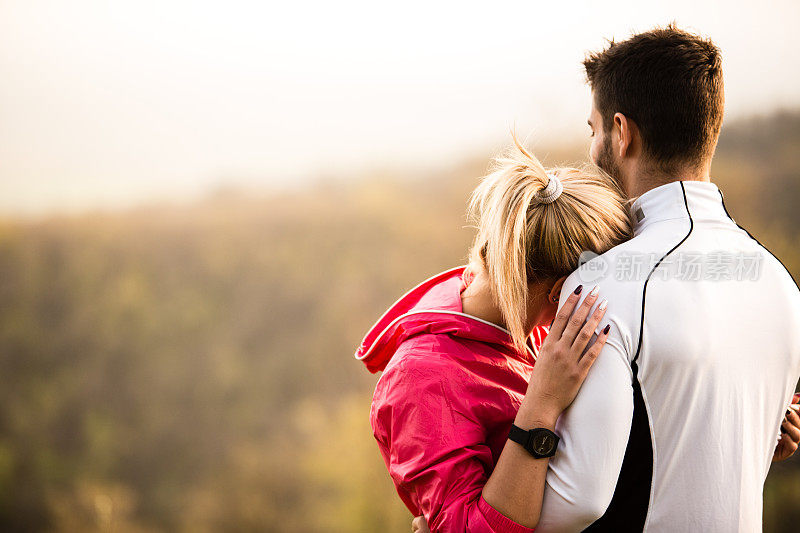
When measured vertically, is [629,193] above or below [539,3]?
below

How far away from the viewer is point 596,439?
1.05 metres

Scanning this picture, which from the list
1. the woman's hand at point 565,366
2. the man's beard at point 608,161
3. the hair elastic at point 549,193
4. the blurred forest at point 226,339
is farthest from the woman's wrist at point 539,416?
the blurred forest at point 226,339

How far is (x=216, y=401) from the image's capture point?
369 cm

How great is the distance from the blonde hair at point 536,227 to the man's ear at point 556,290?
1 centimetres

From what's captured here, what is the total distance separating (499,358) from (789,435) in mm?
634

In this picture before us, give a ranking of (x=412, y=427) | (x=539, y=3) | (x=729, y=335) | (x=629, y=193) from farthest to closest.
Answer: (x=539, y=3) → (x=629, y=193) → (x=412, y=427) → (x=729, y=335)

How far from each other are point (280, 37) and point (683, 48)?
2.78 meters

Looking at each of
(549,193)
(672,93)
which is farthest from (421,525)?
(672,93)

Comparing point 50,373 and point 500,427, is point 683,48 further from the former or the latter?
point 50,373

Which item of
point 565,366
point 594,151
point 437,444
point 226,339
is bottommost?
point 226,339

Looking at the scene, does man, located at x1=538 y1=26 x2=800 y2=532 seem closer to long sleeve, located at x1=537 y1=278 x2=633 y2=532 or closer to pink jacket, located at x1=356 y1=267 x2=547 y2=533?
long sleeve, located at x1=537 y1=278 x2=633 y2=532

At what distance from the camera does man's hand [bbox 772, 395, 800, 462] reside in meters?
1.39

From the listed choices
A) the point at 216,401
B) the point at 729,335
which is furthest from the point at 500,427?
the point at 216,401

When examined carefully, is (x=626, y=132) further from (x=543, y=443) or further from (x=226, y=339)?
(x=226, y=339)
